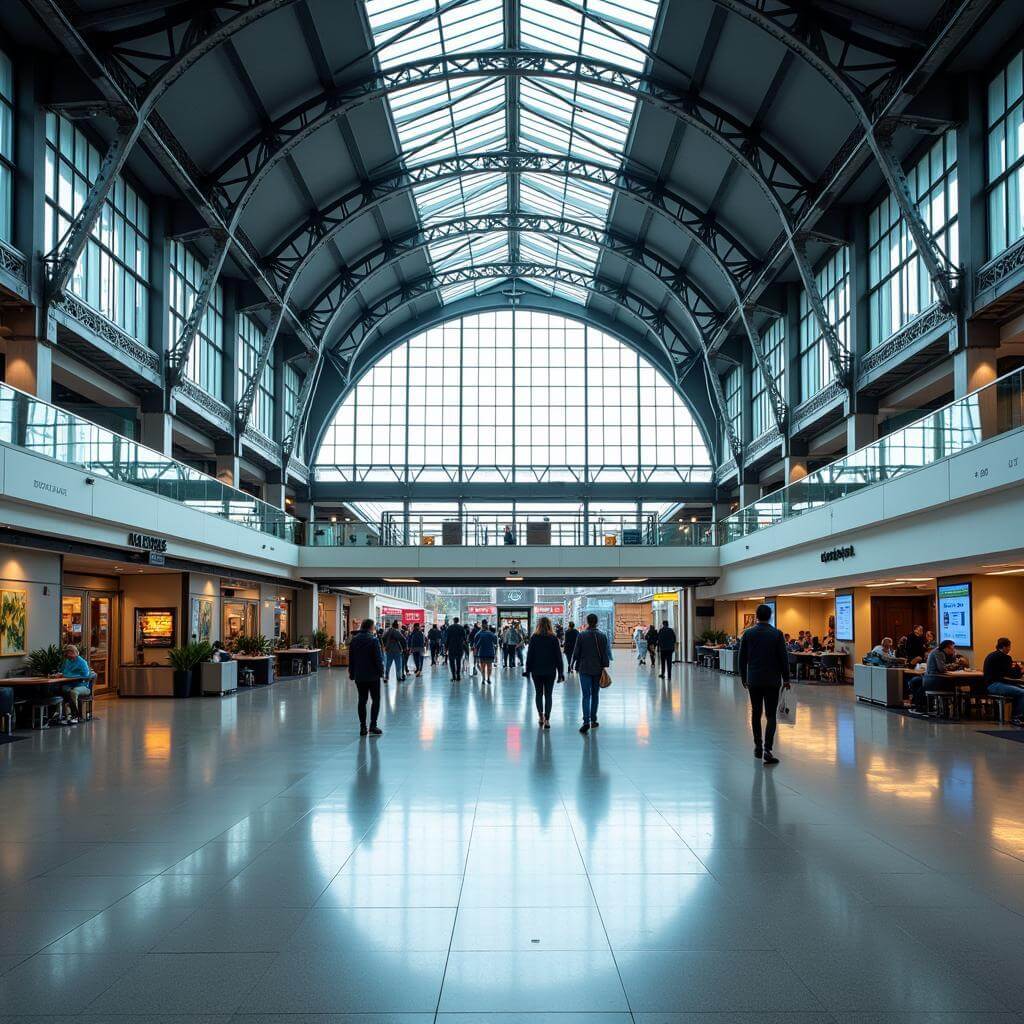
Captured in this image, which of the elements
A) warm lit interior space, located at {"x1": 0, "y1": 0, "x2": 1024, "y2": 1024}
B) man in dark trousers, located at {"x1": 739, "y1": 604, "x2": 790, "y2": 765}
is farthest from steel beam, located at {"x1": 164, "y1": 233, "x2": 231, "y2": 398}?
man in dark trousers, located at {"x1": 739, "y1": 604, "x2": 790, "y2": 765}

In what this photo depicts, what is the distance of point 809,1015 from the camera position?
12.5ft

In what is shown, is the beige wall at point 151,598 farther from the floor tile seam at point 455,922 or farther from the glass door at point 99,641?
the floor tile seam at point 455,922

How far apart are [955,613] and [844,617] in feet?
23.6

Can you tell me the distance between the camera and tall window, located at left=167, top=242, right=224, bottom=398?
2873 centimetres

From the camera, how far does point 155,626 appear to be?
2394 centimetres

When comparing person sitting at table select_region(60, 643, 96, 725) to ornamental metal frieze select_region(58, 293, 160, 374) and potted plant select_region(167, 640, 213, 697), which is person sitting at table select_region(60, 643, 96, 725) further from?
ornamental metal frieze select_region(58, 293, 160, 374)

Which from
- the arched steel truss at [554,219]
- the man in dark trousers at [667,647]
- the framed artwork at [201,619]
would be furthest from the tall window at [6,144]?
the man in dark trousers at [667,647]

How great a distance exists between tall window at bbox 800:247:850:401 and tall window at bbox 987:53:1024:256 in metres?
7.60

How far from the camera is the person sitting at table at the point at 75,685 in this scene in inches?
606

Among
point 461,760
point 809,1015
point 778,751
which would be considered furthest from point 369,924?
point 778,751

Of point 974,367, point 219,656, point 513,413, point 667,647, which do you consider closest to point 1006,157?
point 974,367

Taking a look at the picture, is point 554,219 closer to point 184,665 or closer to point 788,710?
point 184,665

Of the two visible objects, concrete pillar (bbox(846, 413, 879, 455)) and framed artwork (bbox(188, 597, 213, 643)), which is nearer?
framed artwork (bbox(188, 597, 213, 643))

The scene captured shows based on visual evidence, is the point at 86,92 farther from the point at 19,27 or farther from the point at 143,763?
the point at 143,763
